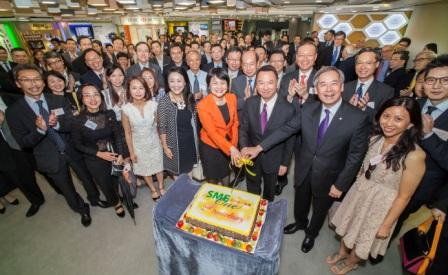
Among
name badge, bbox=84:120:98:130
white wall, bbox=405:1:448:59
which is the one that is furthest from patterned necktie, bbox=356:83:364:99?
white wall, bbox=405:1:448:59

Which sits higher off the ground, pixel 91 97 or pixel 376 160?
pixel 91 97

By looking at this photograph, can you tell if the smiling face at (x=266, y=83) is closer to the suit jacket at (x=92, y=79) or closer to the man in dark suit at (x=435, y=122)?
the man in dark suit at (x=435, y=122)

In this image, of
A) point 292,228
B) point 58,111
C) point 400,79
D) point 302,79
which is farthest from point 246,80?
point 400,79

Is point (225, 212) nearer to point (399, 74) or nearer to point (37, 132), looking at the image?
point (37, 132)

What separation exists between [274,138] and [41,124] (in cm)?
226

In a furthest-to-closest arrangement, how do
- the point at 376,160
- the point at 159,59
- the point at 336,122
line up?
the point at 159,59 → the point at 336,122 → the point at 376,160

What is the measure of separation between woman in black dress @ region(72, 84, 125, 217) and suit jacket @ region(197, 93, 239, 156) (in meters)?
1.01

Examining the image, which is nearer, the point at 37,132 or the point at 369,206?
the point at 369,206

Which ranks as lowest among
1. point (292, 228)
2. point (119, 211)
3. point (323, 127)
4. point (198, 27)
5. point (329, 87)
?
point (119, 211)

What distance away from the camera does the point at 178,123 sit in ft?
7.73

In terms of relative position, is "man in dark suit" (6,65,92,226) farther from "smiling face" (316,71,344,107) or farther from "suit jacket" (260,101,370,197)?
"smiling face" (316,71,344,107)

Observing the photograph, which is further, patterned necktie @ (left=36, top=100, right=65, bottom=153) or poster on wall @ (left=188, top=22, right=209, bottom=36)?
poster on wall @ (left=188, top=22, right=209, bottom=36)

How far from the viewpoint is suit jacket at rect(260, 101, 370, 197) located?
158 cm

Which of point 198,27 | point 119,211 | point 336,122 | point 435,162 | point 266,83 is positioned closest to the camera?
point 336,122
